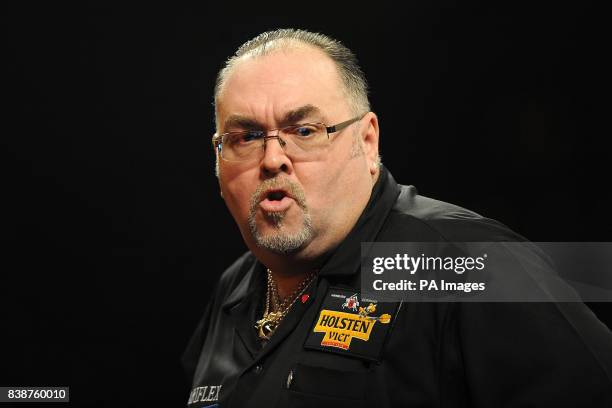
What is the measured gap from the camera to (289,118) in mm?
1835

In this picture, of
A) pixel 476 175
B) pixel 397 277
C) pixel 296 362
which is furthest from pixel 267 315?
pixel 476 175

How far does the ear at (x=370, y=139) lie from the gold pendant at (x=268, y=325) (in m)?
0.49

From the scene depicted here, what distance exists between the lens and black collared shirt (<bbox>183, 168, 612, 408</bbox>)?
1502 mm

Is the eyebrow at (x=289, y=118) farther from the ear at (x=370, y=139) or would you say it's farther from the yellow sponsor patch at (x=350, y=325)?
the yellow sponsor patch at (x=350, y=325)

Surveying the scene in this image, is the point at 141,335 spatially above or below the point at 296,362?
below

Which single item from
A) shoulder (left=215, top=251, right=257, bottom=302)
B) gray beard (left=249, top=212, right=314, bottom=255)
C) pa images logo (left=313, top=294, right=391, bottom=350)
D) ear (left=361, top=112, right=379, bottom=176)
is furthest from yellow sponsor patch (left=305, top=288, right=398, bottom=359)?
shoulder (left=215, top=251, right=257, bottom=302)

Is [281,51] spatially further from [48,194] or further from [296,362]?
[48,194]

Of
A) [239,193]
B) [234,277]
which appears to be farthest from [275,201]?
[234,277]

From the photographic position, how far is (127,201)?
9.91 ft

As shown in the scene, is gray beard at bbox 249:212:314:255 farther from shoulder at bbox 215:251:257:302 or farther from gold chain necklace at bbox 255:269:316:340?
shoulder at bbox 215:251:257:302

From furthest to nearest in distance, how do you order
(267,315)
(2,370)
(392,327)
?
(2,370), (267,315), (392,327)

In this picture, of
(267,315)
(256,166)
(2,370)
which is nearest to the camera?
(256,166)

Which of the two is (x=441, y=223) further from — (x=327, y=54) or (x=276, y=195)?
(x=327, y=54)

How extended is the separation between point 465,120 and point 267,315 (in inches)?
43.5
